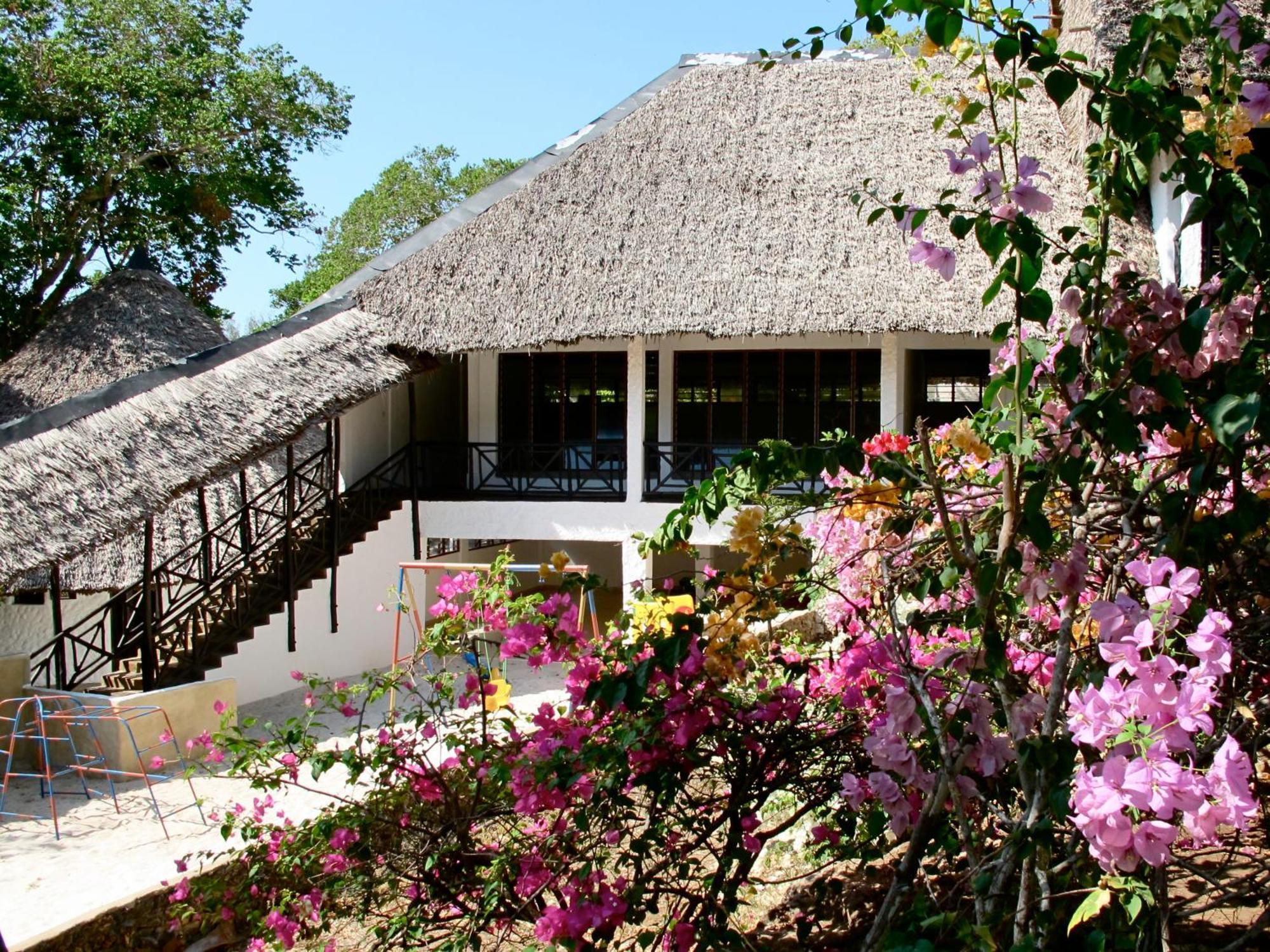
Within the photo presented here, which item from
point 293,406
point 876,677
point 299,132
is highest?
point 299,132

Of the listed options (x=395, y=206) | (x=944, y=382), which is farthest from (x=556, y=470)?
(x=395, y=206)

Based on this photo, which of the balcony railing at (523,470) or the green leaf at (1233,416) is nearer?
the green leaf at (1233,416)

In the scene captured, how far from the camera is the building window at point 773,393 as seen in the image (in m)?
11.9

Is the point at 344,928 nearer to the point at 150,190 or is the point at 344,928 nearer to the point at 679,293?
the point at 679,293

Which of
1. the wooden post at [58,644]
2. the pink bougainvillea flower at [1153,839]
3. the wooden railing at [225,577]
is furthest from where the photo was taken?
the wooden railing at [225,577]

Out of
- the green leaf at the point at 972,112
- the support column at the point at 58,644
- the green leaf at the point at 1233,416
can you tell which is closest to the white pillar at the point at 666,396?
the support column at the point at 58,644

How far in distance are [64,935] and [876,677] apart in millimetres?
3920

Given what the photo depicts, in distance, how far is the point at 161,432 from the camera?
8.10m

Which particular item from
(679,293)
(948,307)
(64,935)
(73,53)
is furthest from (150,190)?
(64,935)

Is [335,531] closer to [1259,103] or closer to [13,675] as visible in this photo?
[13,675]

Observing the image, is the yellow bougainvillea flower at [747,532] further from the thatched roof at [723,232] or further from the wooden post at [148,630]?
the thatched roof at [723,232]

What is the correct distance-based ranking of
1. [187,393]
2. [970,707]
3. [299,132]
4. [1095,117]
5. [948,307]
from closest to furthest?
[1095,117] < [970,707] < [187,393] < [948,307] < [299,132]

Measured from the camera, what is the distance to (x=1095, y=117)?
181 centimetres

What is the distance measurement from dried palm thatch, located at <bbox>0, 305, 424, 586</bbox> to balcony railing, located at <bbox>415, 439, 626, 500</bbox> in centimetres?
180
